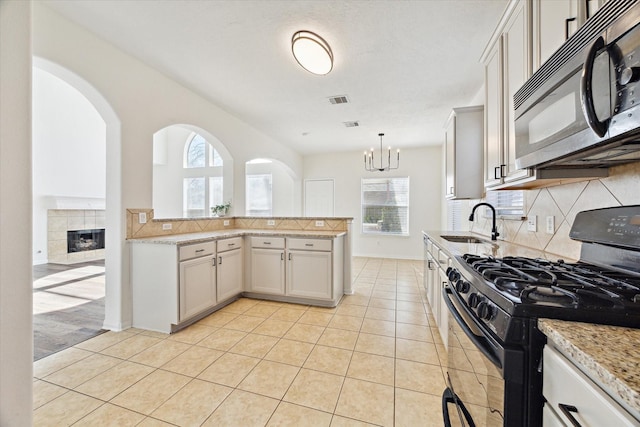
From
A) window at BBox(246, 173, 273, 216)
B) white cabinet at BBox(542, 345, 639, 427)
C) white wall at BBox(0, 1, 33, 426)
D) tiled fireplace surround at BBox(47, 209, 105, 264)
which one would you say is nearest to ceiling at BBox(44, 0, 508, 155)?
white wall at BBox(0, 1, 33, 426)

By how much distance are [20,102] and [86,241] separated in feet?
24.2

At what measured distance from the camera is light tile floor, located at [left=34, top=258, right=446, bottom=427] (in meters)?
1.50

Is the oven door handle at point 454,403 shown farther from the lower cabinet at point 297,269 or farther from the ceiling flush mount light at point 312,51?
the ceiling flush mount light at point 312,51

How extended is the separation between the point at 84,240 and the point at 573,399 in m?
8.69

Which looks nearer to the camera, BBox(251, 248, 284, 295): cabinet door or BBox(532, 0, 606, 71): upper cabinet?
BBox(532, 0, 606, 71): upper cabinet

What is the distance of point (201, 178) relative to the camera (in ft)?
26.0

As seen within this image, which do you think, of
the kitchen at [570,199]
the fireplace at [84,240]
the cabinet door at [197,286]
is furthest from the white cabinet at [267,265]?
the fireplace at [84,240]

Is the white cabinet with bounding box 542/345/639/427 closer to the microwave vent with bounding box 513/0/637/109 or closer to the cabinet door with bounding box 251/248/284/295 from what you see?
the microwave vent with bounding box 513/0/637/109

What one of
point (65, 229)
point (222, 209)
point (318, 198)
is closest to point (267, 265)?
point (222, 209)

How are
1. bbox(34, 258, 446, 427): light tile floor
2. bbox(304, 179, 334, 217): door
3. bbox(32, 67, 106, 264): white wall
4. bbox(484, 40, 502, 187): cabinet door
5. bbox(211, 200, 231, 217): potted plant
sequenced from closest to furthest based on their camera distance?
1. bbox(34, 258, 446, 427): light tile floor
2. bbox(484, 40, 502, 187): cabinet door
3. bbox(211, 200, 231, 217): potted plant
4. bbox(32, 67, 106, 264): white wall
5. bbox(304, 179, 334, 217): door

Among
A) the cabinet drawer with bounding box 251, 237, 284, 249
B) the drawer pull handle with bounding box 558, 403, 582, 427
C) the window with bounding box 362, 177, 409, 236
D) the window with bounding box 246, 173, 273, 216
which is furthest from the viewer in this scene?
the window with bounding box 246, 173, 273, 216

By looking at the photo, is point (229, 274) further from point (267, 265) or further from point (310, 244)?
point (310, 244)

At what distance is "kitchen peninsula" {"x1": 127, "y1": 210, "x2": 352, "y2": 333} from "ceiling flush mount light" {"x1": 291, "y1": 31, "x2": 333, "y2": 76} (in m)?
1.84

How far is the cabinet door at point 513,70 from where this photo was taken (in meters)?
1.66
